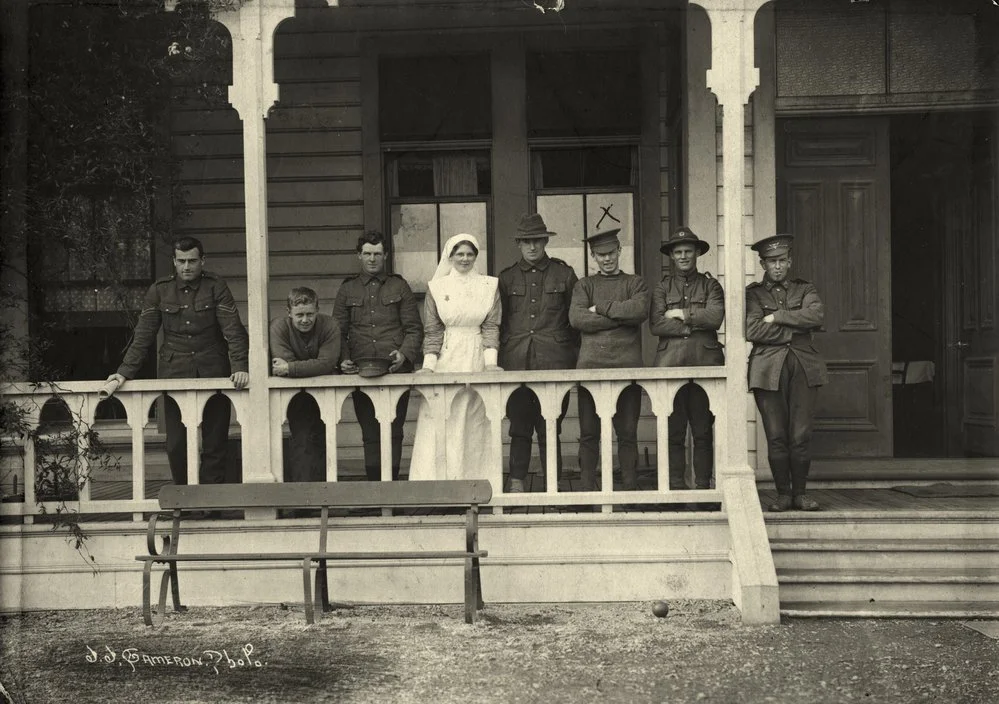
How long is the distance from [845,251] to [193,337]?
5.16 meters

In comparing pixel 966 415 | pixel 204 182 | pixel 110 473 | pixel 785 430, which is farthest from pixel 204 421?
pixel 966 415

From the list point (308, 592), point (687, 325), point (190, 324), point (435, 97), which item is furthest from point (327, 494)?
point (435, 97)

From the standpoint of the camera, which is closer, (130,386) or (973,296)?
(130,386)

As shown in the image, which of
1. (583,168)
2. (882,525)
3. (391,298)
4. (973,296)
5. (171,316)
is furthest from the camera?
(583,168)

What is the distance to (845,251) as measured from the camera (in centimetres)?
822

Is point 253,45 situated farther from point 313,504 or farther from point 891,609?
point 891,609

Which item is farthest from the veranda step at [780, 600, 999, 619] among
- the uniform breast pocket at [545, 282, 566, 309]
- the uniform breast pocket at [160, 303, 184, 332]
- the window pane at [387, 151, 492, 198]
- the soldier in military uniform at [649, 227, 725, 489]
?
the window pane at [387, 151, 492, 198]

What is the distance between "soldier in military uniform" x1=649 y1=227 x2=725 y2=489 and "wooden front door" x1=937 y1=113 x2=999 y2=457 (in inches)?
116

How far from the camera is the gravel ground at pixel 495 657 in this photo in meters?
4.65

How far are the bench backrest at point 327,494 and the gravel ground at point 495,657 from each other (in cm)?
67

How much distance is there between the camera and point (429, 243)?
919 cm

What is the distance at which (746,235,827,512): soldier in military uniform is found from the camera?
6.50 m

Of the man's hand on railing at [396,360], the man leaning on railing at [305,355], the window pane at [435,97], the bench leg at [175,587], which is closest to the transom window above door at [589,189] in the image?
the window pane at [435,97]

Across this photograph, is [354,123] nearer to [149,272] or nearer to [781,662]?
[149,272]
